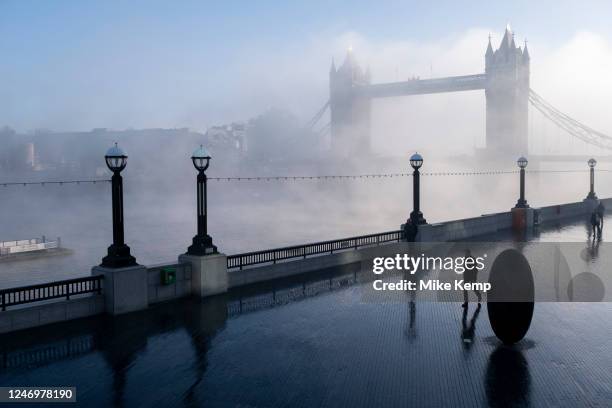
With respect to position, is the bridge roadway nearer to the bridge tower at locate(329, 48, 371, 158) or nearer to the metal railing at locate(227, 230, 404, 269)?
the bridge tower at locate(329, 48, 371, 158)

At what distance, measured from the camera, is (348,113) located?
180250 millimetres

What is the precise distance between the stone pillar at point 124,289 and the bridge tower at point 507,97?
13327 centimetres

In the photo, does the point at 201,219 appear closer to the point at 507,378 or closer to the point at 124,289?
the point at 124,289

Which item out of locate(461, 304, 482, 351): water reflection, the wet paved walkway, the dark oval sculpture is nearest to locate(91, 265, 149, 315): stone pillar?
the wet paved walkway

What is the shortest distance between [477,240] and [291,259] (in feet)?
34.1

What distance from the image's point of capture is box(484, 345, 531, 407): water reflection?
27.2ft

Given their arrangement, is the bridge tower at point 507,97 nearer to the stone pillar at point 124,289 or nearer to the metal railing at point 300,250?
the metal railing at point 300,250

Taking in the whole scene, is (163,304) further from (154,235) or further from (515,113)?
(515,113)

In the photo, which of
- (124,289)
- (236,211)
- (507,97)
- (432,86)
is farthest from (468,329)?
(432,86)

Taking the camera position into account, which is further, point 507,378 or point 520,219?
point 520,219

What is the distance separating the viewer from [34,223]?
9556 cm

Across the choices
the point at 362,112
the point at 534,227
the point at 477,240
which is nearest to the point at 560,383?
the point at 477,240
